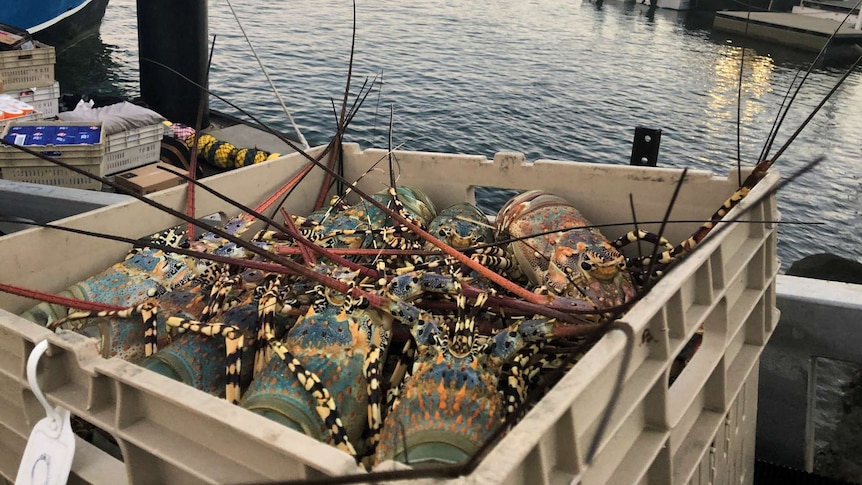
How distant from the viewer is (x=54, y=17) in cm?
1417

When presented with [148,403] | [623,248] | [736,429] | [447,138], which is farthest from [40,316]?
[447,138]

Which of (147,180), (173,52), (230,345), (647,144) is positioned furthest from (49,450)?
(173,52)

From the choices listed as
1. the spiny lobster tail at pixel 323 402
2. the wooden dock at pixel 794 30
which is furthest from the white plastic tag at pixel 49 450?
the wooden dock at pixel 794 30

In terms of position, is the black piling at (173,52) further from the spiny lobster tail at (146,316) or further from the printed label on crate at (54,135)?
the spiny lobster tail at (146,316)

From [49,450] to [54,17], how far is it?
1527 centimetres

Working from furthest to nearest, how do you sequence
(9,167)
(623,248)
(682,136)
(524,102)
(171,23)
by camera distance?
(524,102)
(682,136)
(171,23)
(9,167)
(623,248)

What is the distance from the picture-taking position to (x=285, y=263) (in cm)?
185

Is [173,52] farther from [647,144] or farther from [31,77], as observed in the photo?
[647,144]

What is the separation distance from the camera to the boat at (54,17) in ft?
40.7

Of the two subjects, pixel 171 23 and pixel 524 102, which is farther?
pixel 524 102

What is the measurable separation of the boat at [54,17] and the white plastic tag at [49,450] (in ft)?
40.9

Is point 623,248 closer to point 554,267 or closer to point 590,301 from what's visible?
point 554,267

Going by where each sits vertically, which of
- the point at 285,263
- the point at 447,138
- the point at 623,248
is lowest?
the point at 447,138

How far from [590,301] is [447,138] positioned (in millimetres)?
10612
